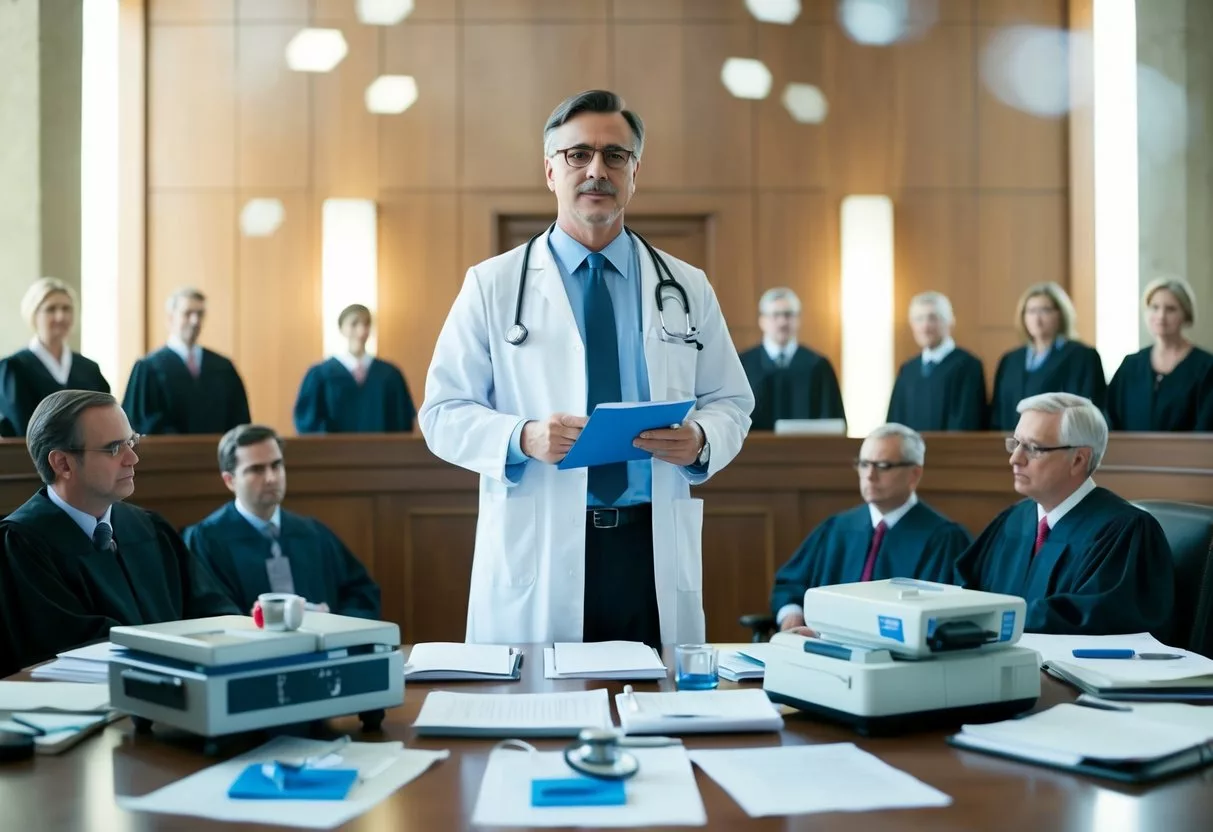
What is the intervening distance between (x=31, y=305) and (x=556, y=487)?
4.44 meters

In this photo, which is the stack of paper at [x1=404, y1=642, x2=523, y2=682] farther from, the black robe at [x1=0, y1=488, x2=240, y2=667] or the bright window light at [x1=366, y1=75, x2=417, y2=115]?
the bright window light at [x1=366, y1=75, x2=417, y2=115]

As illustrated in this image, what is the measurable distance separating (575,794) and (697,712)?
1.20 feet

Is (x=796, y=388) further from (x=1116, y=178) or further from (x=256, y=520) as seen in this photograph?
(x=256, y=520)

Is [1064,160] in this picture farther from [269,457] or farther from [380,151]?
[269,457]

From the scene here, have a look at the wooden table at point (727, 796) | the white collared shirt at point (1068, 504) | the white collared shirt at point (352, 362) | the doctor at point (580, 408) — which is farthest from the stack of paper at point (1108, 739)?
the white collared shirt at point (352, 362)

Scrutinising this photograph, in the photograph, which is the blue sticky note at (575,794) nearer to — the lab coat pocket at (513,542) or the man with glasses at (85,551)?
the lab coat pocket at (513,542)

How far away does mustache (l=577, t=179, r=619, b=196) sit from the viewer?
8.09 ft

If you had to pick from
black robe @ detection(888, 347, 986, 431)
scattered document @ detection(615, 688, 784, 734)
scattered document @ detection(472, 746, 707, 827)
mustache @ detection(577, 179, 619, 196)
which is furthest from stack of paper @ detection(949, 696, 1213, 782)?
black robe @ detection(888, 347, 986, 431)

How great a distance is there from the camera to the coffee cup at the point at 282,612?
5.33 feet

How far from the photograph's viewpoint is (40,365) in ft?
19.4

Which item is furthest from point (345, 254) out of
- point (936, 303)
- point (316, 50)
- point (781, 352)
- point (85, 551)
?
point (85, 551)

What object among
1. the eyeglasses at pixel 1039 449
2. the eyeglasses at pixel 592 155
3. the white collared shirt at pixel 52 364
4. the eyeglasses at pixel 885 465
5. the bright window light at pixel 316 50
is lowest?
the eyeglasses at pixel 885 465

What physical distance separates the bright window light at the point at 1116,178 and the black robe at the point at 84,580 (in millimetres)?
7011

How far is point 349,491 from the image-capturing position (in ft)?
15.9
